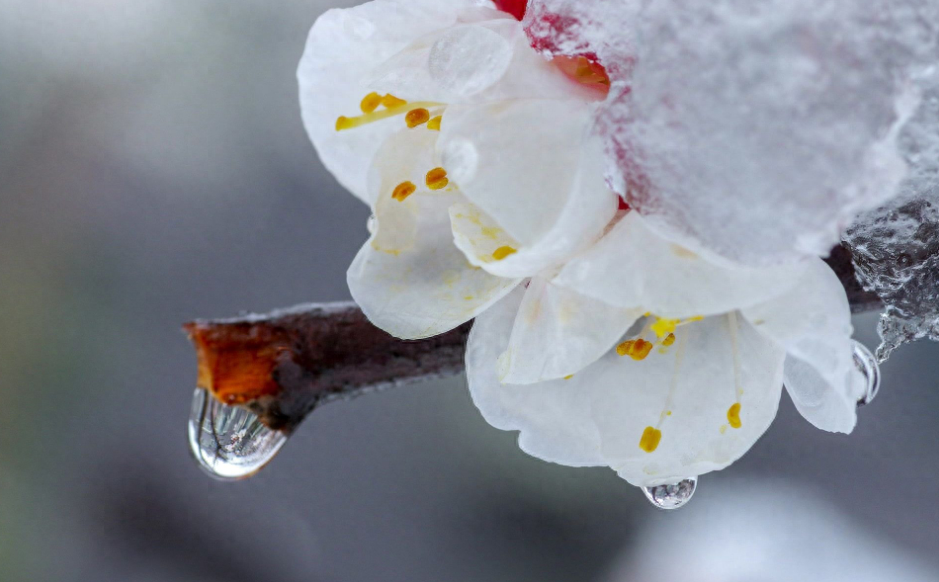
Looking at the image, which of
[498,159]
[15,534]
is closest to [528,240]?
[498,159]

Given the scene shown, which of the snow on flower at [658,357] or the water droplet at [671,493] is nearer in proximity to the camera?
the snow on flower at [658,357]

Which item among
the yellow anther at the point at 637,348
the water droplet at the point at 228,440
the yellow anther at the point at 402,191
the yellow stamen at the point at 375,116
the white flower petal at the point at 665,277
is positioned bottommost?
the water droplet at the point at 228,440

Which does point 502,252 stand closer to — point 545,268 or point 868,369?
point 545,268

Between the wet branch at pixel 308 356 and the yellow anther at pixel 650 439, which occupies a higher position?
the wet branch at pixel 308 356

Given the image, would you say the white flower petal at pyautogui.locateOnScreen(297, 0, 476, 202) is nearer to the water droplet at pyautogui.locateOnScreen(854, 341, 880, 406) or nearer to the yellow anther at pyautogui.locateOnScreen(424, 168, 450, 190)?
the yellow anther at pyautogui.locateOnScreen(424, 168, 450, 190)

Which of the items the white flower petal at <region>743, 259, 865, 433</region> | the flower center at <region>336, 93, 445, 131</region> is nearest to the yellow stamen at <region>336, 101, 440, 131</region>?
the flower center at <region>336, 93, 445, 131</region>

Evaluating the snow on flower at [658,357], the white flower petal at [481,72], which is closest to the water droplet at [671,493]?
the snow on flower at [658,357]

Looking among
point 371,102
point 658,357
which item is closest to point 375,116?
point 371,102

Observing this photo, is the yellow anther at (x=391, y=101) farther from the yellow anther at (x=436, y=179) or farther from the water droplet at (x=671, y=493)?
the water droplet at (x=671, y=493)
